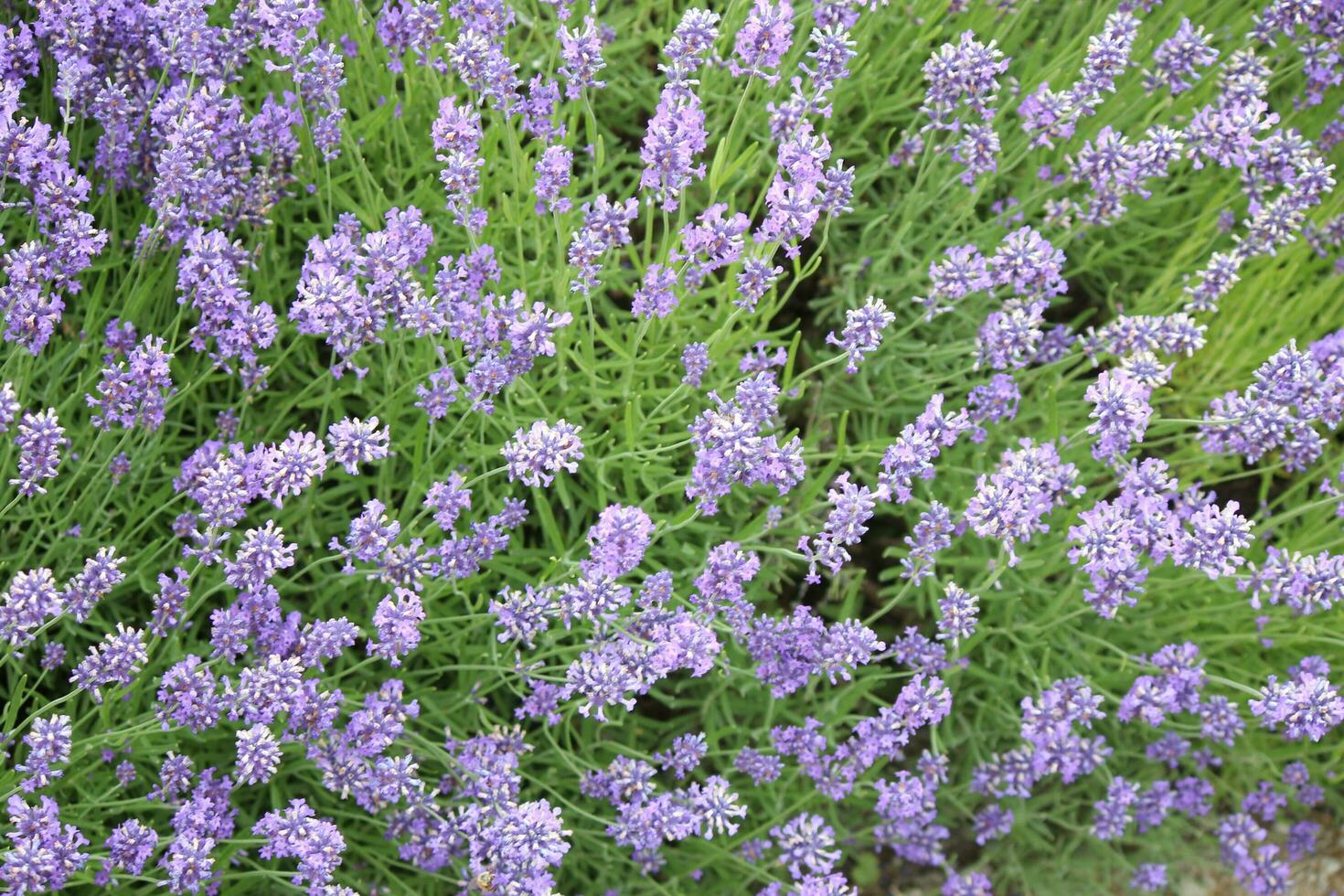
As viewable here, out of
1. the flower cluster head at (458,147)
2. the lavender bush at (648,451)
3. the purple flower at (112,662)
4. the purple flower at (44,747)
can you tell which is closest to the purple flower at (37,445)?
the lavender bush at (648,451)

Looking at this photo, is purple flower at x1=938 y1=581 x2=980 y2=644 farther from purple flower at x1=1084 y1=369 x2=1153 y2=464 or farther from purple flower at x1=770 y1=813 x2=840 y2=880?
purple flower at x1=770 y1=813 x2=840 y2=880

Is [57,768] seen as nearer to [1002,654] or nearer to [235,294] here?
[235,294]

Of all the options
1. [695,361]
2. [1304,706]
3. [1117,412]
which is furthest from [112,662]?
[1304,706]

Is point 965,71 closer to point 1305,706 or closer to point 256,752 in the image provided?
point 1305,706

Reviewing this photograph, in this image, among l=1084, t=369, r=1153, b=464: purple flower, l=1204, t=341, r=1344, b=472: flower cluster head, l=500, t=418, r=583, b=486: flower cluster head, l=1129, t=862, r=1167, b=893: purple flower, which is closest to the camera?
l=500, t=418, r=583, b=486: flower cluster head

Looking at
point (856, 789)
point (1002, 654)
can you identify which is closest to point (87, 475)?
point (856, 789)

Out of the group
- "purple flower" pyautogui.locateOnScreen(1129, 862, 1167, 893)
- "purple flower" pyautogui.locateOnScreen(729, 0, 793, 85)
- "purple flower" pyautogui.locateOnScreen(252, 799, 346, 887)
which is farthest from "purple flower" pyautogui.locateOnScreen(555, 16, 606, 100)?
"purple flower" pyautogui.locateOnScreen(1129, 862, 1167, 893)

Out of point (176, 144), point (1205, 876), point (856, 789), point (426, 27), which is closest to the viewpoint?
point (176, 144)

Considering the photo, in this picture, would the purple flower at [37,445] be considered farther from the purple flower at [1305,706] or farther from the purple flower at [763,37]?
the purple flower at [1305,706]
